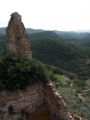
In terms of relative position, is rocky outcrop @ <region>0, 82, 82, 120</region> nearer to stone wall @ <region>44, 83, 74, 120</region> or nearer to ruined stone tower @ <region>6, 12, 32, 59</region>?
stone wall @ <region>44, 83, 74, 120</region>

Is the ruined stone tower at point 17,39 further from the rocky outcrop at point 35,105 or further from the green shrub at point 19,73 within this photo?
the rocky outcrop at point 35,105

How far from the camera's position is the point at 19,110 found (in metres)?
21.2

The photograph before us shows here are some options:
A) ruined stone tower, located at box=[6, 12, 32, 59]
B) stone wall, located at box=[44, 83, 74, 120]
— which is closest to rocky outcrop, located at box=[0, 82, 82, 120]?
stone wall, located at box=[44, 83, 74, 120]

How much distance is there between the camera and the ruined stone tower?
22.9 meters

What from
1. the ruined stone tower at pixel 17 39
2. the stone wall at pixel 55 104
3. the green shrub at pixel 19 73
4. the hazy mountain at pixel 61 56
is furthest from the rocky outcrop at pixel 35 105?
the hazy mountain at pixel 61 56

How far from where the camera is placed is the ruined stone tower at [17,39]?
22906mm

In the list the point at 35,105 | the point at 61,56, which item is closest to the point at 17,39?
the point at 35,105

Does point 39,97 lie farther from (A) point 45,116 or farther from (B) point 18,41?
(B) point 18,41

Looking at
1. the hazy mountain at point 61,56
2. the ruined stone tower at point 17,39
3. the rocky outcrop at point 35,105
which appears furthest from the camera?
the hazy mountain at point 61,56

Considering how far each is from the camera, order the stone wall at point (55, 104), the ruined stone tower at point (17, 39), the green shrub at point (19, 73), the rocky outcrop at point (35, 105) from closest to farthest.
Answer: the stone wall at point (55, 104), the rocky outcrop at point (35, 105), the green shrub at point (19, 73), the ruined stone tower at point (17, 39)

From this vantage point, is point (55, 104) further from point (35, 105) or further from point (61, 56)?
point (61, 56)

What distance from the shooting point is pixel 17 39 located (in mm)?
23141

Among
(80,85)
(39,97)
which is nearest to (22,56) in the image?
(39,97)

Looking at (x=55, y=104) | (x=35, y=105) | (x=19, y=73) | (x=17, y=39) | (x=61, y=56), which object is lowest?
(x=61, y=56)
